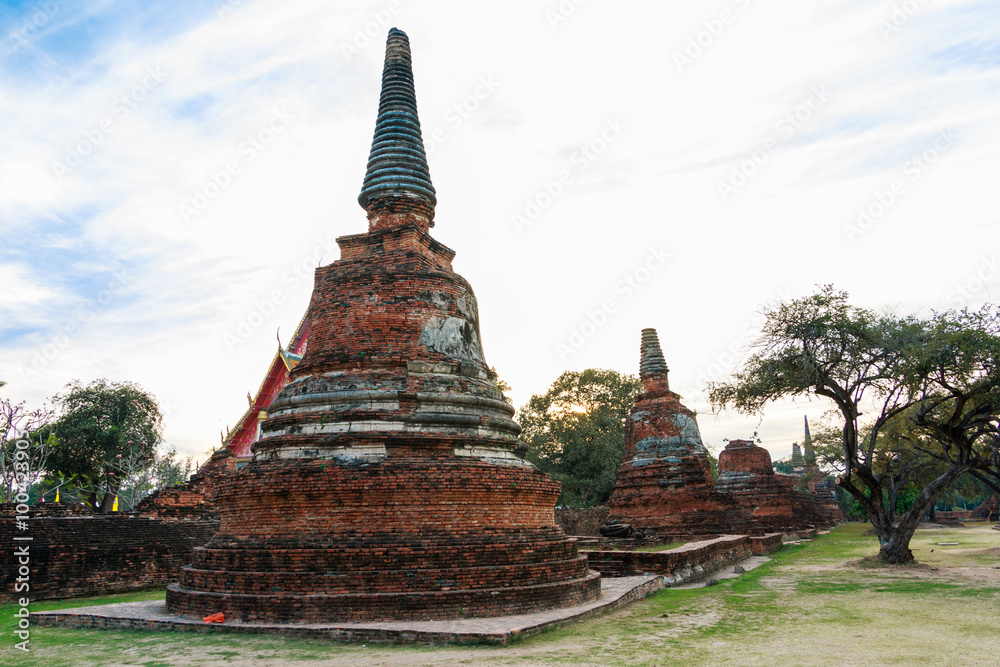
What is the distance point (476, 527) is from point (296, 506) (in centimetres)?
238

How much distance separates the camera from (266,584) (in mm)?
8336

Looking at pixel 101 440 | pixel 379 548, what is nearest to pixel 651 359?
pixel 379 548

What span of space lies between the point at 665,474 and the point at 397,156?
48.9 ft

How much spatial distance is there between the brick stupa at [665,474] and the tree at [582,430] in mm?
8965

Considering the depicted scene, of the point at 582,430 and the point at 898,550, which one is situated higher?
the point at 582,430

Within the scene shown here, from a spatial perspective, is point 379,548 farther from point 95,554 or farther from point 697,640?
point 95,554

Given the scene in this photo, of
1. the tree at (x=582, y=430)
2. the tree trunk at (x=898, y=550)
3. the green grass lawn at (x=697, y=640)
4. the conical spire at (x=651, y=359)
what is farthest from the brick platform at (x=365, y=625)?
the tree at (x=582, y=430)

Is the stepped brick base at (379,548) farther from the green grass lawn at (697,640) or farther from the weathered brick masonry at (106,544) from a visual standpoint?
the weathered brick masonry at (106,544)

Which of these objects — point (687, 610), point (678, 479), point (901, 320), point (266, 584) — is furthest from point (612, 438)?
point (266, 584)

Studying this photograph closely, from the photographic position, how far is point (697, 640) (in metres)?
7.48

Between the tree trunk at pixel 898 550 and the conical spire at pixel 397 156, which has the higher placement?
the conical spire at pixel 397 156

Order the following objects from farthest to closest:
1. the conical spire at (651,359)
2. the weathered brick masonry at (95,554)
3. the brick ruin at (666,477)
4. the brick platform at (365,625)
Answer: the conical spire at (651,359)
the brick ruin at (666,477)
the weathered brick masonry at (95,554)
the brick platform at (365,625)

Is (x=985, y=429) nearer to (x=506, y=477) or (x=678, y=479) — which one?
(x=678, y=479)

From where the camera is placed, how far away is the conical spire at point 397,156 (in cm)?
1267
